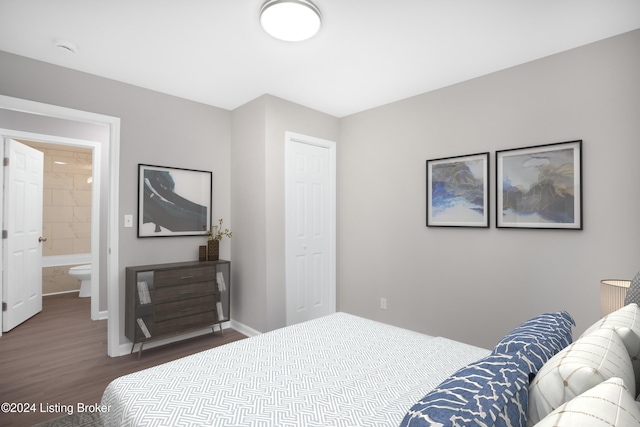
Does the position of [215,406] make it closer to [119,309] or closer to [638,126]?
[119,309]

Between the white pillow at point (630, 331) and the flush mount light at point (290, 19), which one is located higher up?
the flush mount light at point (290, 19)

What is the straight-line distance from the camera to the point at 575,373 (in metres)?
0.82

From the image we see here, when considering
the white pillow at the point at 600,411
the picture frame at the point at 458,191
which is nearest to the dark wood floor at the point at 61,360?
the picture frame at the point at 458,191

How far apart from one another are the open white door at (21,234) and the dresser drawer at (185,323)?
78.7 inches

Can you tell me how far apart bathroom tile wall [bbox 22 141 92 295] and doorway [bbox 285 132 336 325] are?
429cm

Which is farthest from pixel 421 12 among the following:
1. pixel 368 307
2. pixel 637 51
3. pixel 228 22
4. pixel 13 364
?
pixel 13 364

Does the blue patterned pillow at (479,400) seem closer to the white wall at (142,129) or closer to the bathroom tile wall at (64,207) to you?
the white wall at (142,129)

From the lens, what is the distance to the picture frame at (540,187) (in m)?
2.51

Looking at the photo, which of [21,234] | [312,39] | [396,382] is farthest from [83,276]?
[396,382]

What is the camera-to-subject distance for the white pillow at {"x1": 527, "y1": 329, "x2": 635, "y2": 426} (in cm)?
81

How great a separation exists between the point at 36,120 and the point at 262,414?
455cm

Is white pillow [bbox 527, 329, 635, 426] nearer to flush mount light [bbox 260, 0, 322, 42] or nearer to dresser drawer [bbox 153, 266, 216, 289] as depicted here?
flush mount light [bbox 260, 0, 322, 42]

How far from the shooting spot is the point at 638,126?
2262 mm

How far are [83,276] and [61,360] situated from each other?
2532mm
